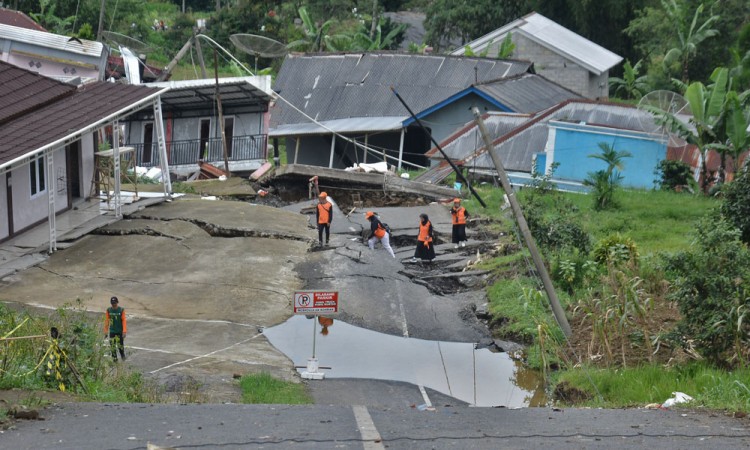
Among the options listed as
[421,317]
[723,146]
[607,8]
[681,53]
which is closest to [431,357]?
[421,317]

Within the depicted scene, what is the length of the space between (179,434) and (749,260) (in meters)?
7.59

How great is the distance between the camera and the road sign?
14322 mm

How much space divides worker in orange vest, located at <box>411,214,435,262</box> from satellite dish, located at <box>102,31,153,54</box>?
1573 centimetres

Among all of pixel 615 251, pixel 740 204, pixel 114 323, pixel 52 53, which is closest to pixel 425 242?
pixel 615 251

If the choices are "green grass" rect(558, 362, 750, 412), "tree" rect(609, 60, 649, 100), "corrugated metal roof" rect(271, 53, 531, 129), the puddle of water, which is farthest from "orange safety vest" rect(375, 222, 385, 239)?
"tree" rect(609, 60, 649, 100)

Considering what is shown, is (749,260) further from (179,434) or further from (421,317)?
(179,434)

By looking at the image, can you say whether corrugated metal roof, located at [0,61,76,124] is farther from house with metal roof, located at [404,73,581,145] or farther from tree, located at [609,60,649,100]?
tree, located at [609,60,649,100]

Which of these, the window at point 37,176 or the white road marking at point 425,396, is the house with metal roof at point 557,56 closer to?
the window at point 37,176

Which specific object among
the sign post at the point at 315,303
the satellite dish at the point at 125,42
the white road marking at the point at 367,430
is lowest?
the sign post at the point at 315,303

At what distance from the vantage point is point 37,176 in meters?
21.6

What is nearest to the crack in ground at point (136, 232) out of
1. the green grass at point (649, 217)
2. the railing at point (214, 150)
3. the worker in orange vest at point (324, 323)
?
the worker in orange vest at point (324, 323)

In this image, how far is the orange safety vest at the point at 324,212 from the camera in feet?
70.4

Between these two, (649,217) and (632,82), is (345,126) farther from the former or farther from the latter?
(632,82)

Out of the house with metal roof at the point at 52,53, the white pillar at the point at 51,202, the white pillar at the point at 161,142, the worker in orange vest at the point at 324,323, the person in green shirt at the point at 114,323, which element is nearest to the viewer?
the person in green shirt at the point at 114,323
